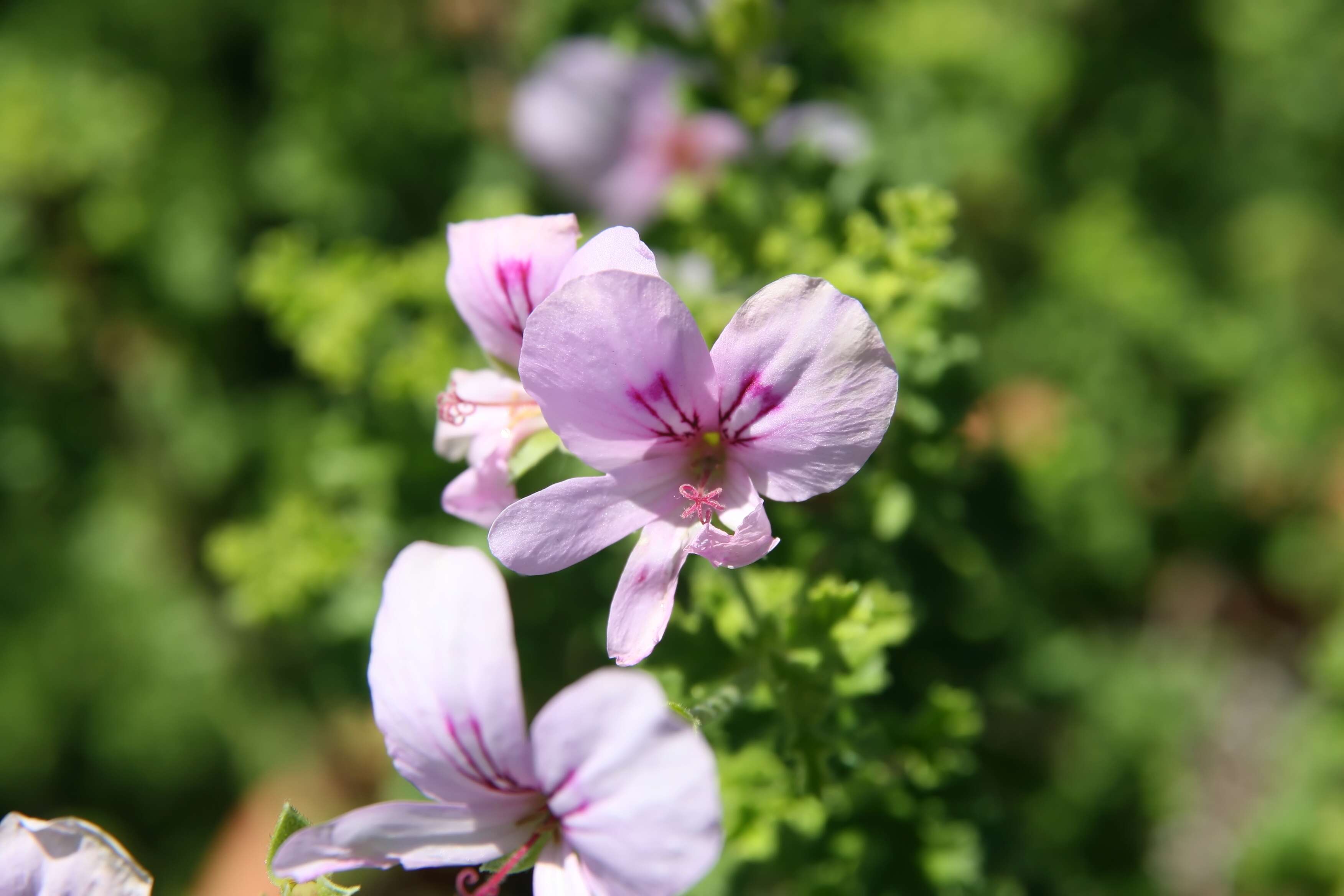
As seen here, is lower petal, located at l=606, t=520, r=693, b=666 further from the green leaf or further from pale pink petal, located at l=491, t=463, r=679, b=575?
the green leaf

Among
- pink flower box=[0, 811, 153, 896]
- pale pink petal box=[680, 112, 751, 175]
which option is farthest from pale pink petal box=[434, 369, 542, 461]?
pale pink petal box=[680, 112, 751, 175]

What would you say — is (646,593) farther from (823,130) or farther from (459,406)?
(823,130)

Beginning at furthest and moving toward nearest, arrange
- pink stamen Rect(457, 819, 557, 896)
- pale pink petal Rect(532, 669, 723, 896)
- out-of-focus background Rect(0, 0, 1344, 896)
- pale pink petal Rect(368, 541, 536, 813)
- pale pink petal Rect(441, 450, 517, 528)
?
out-of-focus background Rect(0, 0, 1344, 896) < pale pink petal Rect(441, 450, 517, 528) < pink stamen Rect(457, 819, 557, 896) < pale pink petal Rect(368, 541, 536, 813) < pale pink petal Rect(532, 669, 723, 896)

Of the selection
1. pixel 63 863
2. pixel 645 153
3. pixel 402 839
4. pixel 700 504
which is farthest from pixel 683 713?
pixel 645 153

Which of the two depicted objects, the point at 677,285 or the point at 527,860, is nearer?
the point at 527,860

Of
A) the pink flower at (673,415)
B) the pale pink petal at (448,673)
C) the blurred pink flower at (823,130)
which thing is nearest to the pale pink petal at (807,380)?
the pink flower at (673,415)


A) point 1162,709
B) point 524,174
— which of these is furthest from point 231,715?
point 1162,709

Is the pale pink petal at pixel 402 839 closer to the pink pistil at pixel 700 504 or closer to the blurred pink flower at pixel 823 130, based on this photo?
the pink pistil at pixel 700 504
